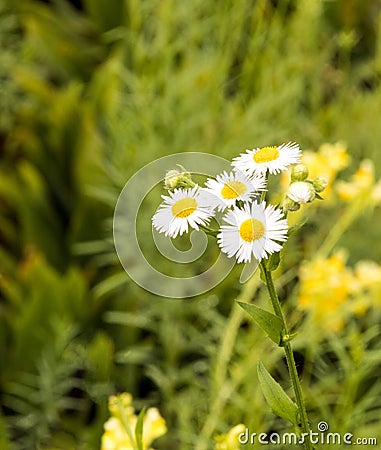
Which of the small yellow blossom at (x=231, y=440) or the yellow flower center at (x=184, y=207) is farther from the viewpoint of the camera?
the small yellow blossom at (x=231, y=440)

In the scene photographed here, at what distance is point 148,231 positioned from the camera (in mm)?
1197

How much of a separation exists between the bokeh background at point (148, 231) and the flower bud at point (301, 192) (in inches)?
14.4

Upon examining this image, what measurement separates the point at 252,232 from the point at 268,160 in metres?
0.04

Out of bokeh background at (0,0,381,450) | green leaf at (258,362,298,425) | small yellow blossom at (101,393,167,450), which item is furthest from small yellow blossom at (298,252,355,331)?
green leaf at (258,362,298,425)

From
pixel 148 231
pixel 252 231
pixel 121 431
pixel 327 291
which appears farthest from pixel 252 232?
pixel 148 231

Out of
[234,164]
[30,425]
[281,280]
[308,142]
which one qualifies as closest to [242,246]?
[234,164]

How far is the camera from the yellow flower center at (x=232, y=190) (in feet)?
1.00

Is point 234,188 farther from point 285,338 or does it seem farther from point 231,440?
point 231,440

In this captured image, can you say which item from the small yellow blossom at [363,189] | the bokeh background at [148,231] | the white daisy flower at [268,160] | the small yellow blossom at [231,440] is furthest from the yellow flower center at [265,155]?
the small yellow blossom at [363,189]

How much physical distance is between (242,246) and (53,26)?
1851 millimetres

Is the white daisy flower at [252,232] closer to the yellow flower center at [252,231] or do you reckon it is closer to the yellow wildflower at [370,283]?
the yellow flower center at [252,231]

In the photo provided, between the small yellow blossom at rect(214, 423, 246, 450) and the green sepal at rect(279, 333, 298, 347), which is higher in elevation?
the small yellow blossom at rect(214, 423, 246, 450)

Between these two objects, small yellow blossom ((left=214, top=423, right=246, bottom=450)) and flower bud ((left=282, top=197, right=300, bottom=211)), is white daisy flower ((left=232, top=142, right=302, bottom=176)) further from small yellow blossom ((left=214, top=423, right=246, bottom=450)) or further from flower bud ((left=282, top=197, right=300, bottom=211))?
small yellow blossom ((left=214, top=423, right=246, bottom=450))

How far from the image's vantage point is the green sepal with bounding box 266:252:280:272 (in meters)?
0.32
